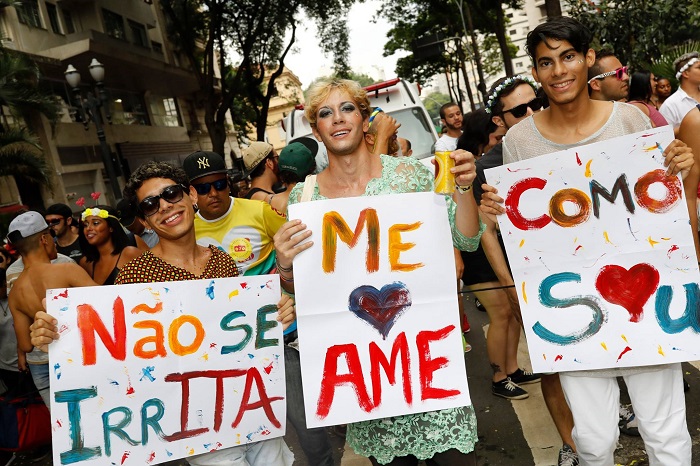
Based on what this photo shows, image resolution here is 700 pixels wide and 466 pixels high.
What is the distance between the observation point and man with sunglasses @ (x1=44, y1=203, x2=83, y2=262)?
6527mm

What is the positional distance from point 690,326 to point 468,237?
2.92 ft

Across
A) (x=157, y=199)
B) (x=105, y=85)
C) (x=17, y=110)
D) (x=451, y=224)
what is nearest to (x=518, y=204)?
(x=451, y=224)

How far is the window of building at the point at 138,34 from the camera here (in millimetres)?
28461


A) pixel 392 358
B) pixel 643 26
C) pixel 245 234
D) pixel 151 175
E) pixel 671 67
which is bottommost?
pixel 392 358

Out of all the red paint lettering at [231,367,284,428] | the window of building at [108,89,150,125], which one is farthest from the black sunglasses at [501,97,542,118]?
the window of building at [108,89,150,125]

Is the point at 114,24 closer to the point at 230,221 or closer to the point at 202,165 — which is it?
the point at 202,165

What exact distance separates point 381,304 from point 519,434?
1887 mm

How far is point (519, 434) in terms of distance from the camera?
3.85m

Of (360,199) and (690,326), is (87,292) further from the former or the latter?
→ (690,326)

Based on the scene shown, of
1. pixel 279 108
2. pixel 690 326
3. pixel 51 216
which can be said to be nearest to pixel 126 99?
pixel 51 216

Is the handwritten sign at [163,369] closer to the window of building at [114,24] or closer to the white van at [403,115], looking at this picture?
the white van at [403,115]

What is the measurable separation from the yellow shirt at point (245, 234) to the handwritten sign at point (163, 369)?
2.94 feet

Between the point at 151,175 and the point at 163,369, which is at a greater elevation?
the point at 151,175

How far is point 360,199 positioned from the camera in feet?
8.07
